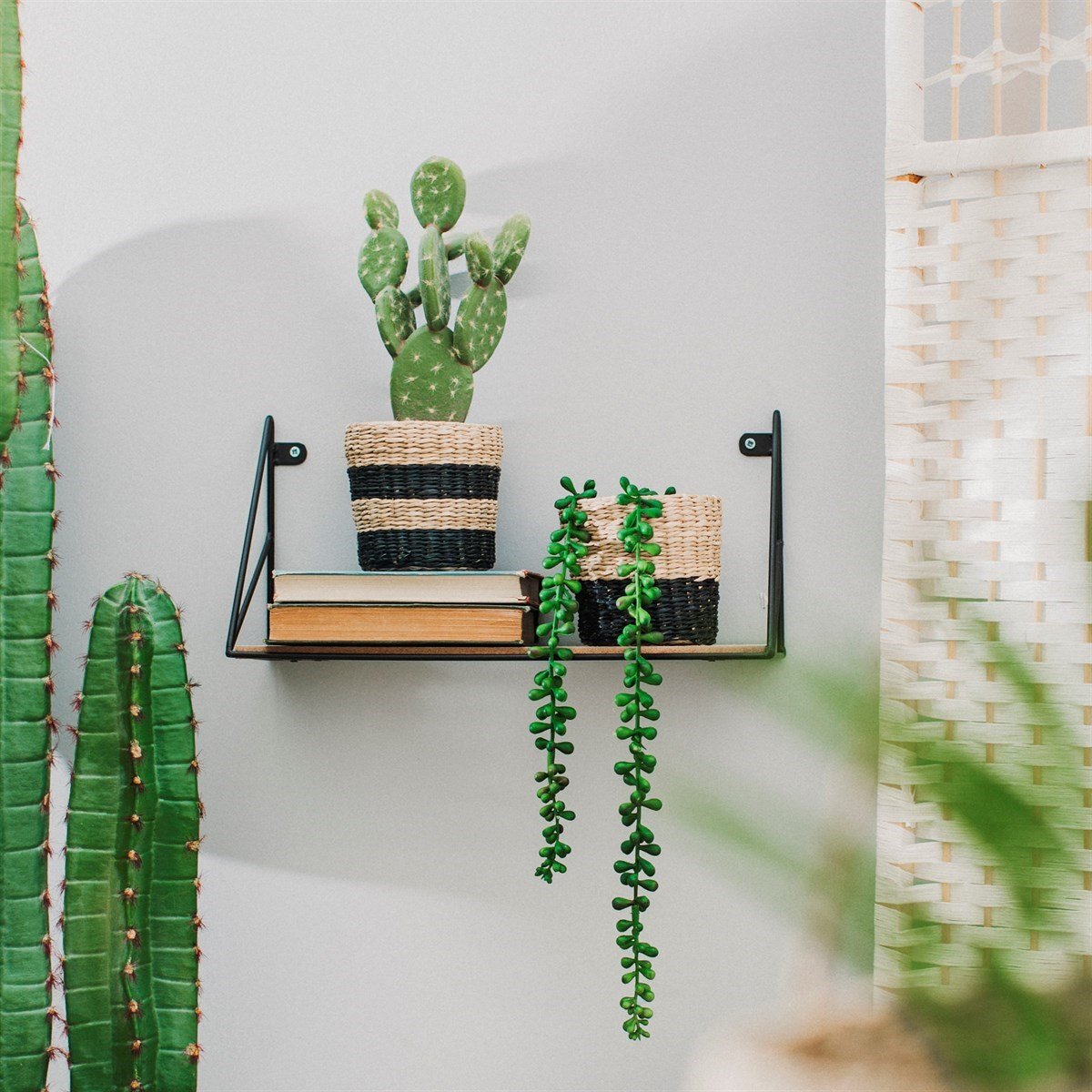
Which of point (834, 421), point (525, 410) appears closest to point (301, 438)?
point (525, 410)

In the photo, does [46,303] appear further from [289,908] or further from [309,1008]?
[309,1008]

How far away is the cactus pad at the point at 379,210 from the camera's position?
99 cm

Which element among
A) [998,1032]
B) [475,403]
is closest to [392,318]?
[475,403]

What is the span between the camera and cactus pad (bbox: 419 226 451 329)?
37.0 inches

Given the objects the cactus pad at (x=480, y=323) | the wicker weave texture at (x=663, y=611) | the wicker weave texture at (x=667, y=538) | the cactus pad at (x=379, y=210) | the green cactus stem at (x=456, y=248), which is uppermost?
the cactus pad at (x=379, y=210)

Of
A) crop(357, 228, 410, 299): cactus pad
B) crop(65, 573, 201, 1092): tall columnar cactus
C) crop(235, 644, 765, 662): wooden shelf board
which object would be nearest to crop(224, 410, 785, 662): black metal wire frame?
crop(235, 644, 765, 662): wooden shelf board

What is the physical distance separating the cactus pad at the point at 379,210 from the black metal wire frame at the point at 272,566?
0.24 meters

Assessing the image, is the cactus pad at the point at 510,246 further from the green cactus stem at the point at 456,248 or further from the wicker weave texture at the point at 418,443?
the wicker weave texture at the point at 418,443

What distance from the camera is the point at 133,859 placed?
35.8 inches

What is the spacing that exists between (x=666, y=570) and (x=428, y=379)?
278mm

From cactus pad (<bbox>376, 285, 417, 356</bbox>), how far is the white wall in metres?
0.14

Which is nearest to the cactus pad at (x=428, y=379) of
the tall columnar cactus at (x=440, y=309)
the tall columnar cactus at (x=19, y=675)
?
the tall columnar cactus at (x=440, y=309)

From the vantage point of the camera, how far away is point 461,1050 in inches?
42.6

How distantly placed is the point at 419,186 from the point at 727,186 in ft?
1.06
